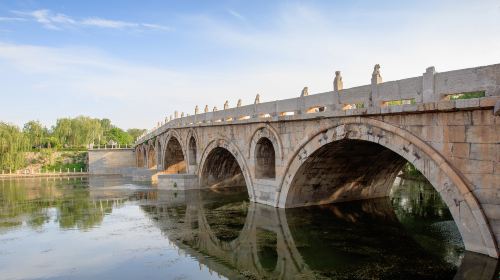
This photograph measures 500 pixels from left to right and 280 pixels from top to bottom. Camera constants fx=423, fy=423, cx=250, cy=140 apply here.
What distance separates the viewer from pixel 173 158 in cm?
3669

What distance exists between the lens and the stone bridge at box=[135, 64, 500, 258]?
9508 mm

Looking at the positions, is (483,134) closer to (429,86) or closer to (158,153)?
(429,86)

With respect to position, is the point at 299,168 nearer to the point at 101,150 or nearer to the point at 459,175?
the point at 459,175

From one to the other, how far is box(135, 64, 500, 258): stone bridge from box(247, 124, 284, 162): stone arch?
0.13 ft

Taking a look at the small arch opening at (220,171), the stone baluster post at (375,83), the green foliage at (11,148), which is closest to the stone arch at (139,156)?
the green foliage at (11,148)

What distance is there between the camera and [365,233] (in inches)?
551

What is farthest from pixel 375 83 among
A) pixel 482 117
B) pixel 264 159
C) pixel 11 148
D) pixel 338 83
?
pixel 11 148

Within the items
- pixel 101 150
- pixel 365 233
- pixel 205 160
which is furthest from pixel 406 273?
pixel 101 150

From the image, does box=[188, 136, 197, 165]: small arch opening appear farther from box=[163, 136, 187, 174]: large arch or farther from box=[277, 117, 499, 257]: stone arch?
box=[277, 117, 499, 257]: stone arch

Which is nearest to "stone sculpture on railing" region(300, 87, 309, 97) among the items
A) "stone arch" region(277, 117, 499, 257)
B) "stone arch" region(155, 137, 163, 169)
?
"stone arch" region(277, 117, 499, 257)

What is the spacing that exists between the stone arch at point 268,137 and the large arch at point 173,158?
55.4 ft

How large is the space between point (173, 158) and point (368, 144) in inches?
938

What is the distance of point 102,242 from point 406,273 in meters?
9.40

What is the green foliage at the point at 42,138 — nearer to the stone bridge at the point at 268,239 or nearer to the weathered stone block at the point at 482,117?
the stone bridge at the point at 268,239
